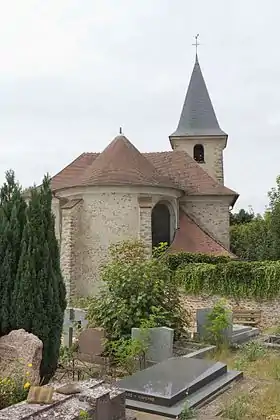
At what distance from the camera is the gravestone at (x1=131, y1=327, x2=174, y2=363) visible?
8.76m

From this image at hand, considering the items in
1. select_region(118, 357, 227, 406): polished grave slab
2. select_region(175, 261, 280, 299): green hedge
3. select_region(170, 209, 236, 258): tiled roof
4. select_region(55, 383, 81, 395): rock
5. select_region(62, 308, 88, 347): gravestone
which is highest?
select_region(170, 209, 236, 258): tiled roof

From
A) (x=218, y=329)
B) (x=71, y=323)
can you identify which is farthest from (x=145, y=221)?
(x=218, y=329)

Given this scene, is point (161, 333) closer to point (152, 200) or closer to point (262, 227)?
point (152, 200)

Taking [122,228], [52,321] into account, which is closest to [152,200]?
[122,228]

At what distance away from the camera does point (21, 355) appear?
6.59 metres

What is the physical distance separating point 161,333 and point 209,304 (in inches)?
343

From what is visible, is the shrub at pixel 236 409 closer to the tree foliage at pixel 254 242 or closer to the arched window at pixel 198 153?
the tree foliage at pixel 254 242

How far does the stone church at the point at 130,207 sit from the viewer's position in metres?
21.5

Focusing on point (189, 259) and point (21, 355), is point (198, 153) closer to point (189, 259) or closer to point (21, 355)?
point (189, 259)

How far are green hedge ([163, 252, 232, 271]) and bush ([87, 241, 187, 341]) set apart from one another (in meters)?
7.49

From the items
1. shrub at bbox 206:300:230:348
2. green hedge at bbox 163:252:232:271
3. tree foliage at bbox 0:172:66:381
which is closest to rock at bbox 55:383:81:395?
tree foliage at bbox 0:172:66:381

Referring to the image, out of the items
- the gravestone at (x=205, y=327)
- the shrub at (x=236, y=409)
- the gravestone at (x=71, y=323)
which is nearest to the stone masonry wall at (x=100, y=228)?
the gravestone at (x=71, y=323)

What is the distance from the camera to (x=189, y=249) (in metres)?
21.7

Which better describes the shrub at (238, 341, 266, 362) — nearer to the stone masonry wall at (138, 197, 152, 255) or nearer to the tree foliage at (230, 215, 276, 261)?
the stone masonry wall at (138, 197, 152, 255)
